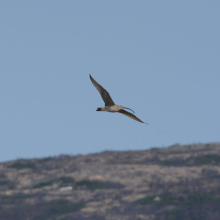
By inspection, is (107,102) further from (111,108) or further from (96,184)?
(96,184)

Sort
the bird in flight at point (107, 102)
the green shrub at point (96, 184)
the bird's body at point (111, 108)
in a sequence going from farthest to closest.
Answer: the green shrub at point (96, 184) → the bird's body at point (111, 108) → the bird in flight at point (107, 102)

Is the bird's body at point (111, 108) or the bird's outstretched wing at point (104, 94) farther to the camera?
the bird's body at point (111, 108)

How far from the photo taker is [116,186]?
103 m

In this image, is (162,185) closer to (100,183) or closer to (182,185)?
(182,185)

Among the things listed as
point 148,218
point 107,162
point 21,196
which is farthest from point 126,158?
point 148,218

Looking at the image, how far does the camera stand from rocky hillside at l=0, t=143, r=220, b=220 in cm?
9150

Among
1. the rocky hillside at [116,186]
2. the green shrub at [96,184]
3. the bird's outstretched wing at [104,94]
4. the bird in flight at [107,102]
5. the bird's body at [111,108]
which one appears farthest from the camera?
the green shrub at [96,184]

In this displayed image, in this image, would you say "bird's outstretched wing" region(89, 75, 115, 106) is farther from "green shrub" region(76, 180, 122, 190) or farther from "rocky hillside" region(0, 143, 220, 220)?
"green shrub" region(76, 180, 122, 190)

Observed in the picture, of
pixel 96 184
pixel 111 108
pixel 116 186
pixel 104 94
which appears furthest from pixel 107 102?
pixel 96 184

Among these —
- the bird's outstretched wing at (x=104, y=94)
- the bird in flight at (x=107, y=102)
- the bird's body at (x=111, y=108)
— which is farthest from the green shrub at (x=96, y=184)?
the bird's outstretched wing at (x=104, y=94)

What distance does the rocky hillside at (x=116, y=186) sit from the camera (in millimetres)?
91500

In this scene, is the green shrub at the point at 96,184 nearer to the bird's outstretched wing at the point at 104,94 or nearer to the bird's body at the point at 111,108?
the bird's body at the point at 111,108

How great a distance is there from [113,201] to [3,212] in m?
18.0

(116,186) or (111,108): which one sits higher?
(111,108)
